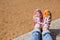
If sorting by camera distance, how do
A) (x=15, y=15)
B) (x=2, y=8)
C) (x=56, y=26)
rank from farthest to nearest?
(x=2, y=8)
(x=15, y=15)
(x=56, y=26)

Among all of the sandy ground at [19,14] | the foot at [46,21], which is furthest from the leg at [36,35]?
the sandy ground at [19,14]

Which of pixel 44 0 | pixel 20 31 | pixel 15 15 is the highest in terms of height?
pixel 44 0

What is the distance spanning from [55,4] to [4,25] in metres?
0.84

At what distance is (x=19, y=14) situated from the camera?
2.46 m

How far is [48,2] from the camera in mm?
2633

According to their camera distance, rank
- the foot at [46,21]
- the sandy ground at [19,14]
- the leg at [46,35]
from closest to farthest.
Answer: the leg at [46,35]
the foot at [46,21]
the sandy ground at [19,14]

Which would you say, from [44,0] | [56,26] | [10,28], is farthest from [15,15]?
[56,26]

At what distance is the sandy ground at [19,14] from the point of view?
213 centimetres

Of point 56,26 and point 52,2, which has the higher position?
point 52,2

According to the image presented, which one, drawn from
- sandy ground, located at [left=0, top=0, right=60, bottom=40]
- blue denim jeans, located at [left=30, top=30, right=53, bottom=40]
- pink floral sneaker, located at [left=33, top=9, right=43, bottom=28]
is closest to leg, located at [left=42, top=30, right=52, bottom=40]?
blue denim jeans, located at [left=30, top=30, right=53, bottom=40]

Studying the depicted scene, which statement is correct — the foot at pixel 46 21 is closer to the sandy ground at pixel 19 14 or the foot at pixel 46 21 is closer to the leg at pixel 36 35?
the leg at pixel 36 35

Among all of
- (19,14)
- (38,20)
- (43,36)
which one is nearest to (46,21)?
(38,20)

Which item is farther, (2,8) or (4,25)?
(2,8)

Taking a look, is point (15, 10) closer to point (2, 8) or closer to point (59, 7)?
point (2, 8)
